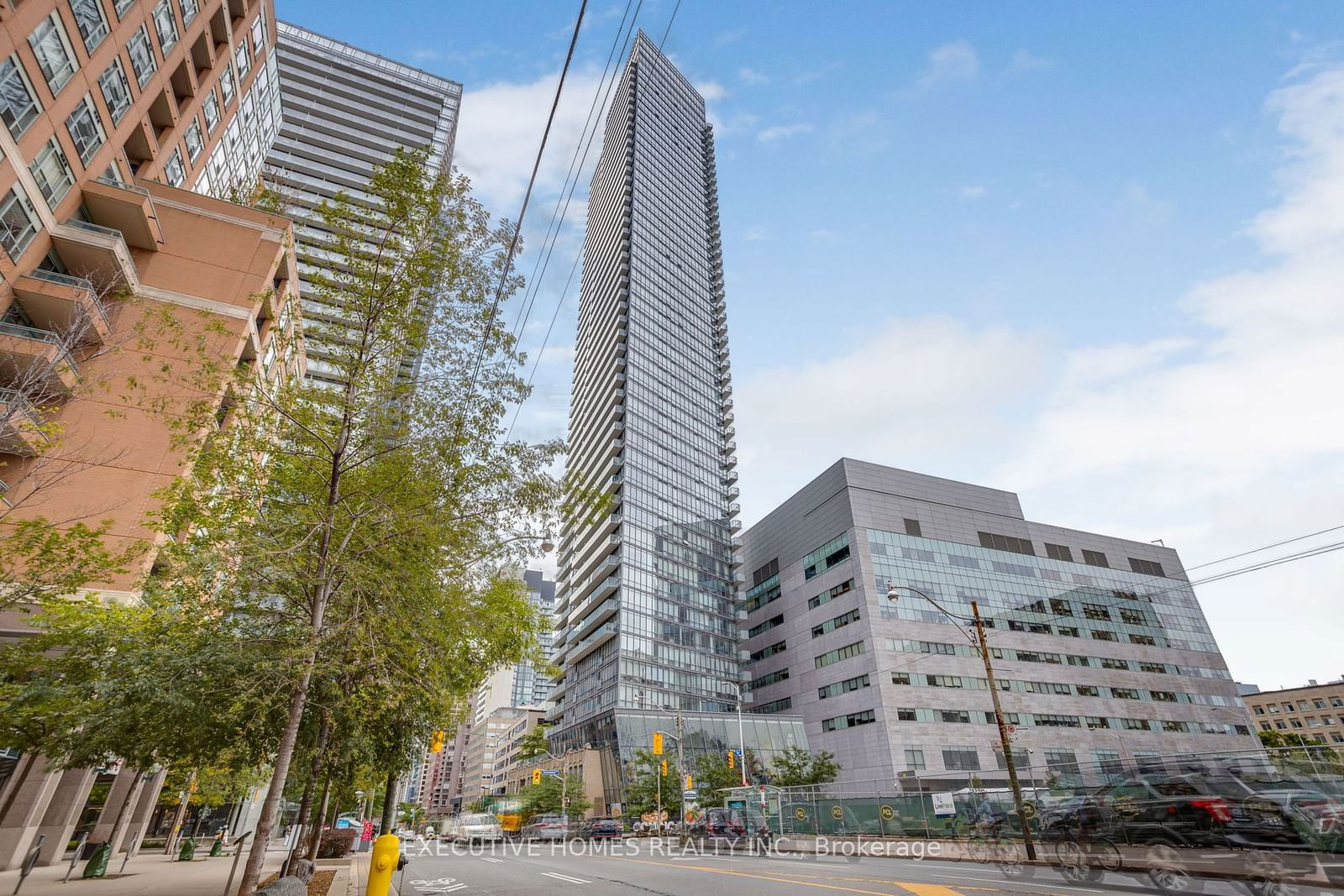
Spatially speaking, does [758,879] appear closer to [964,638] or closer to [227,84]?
[227,84]

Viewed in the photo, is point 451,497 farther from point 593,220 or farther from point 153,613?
point 593,220

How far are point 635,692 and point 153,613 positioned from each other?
76.7m

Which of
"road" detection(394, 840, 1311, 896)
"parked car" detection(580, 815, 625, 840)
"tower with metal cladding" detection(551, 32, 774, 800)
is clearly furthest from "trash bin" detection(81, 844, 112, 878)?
"tower with metal cladding" detection(551, 32, 774, 800)

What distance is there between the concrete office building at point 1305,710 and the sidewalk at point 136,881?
474ft

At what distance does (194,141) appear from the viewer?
42844 mm

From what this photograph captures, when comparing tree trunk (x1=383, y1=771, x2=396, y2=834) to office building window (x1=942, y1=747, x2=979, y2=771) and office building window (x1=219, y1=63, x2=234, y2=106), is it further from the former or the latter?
office building window (x1=942, y1=747, x2=979, y2=771)

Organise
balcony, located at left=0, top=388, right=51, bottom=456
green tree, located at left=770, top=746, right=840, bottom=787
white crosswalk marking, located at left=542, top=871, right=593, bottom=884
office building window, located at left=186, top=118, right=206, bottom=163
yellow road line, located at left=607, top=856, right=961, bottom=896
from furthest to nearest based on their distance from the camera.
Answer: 1. green tree, located at left=770, top=746, right=840, bottom=787
2. office building window, located at left=186, top=118, right=206, bottom=163
3. white crosswalk marking, located at left=542, top=871, right=593, bottom=884
4. balcony, located at left=0, top=388, right=51, bottom=456
5. yellow road line, located at left=607, top=856, right=961, bottom=896

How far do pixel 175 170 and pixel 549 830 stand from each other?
52.6 meters

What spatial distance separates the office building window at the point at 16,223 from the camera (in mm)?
25875

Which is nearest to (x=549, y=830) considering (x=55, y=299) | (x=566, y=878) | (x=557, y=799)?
(x=557, y=799)

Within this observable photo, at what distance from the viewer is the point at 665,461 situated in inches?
4331

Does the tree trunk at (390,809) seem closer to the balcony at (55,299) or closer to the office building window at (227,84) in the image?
the balcony at (55,299)

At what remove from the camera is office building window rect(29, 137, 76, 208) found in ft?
90.4

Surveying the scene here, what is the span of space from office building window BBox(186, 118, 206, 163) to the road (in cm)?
4540
